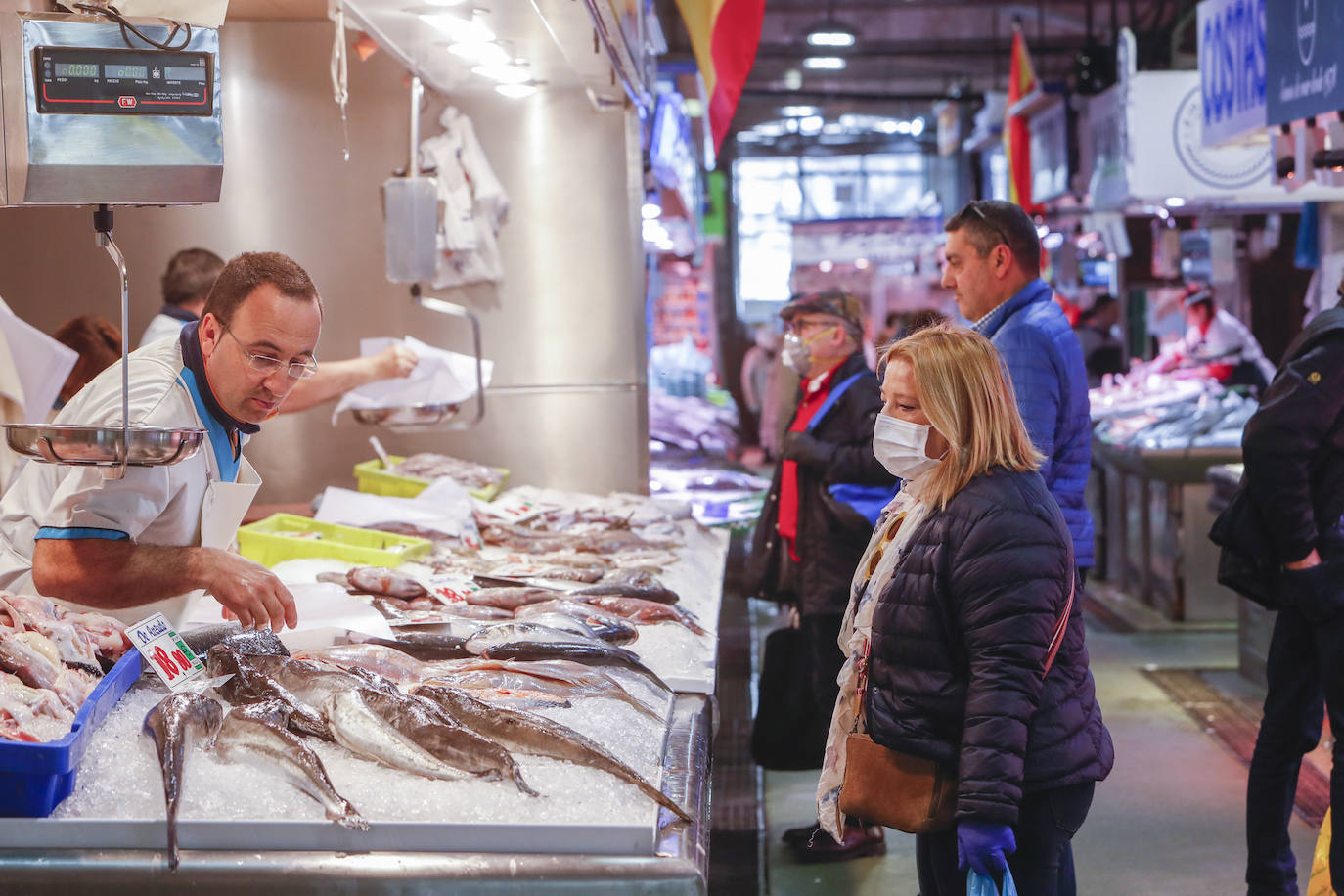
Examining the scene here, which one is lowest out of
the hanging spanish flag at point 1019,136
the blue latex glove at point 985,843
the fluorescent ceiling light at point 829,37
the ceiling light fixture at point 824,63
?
the blue latex glove at point 985,843

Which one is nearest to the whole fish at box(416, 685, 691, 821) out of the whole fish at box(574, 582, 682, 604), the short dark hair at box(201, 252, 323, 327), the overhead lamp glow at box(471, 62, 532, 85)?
the short dark hair at box(201, 252, 323, 327)

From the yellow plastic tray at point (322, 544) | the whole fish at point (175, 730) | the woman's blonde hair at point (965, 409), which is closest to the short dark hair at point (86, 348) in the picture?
the yellow plastic tray at point (322, 544)

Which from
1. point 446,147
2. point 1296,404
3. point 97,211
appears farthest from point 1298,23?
point 97,211

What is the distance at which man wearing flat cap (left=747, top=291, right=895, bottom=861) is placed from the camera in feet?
15.0

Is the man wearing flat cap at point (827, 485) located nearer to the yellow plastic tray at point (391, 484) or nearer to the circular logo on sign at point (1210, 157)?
the yellow plastic tray at point (391, 484)

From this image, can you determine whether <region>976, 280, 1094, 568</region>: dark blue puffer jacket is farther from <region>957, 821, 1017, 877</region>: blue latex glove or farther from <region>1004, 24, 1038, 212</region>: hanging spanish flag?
<region>1004, 24, 1038, 212</region>: hanging spanish flag

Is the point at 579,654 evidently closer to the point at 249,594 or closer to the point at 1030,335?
the point at 249,594

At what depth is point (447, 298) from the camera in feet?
20.0

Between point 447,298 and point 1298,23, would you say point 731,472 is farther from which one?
point 1298,23

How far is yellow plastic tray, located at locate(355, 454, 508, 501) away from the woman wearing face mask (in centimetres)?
292

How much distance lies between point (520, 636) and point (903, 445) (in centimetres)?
96

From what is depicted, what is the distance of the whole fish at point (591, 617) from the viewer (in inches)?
119

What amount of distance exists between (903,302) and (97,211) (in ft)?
79.9

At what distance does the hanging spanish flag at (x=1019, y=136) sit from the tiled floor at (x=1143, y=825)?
317 inches
